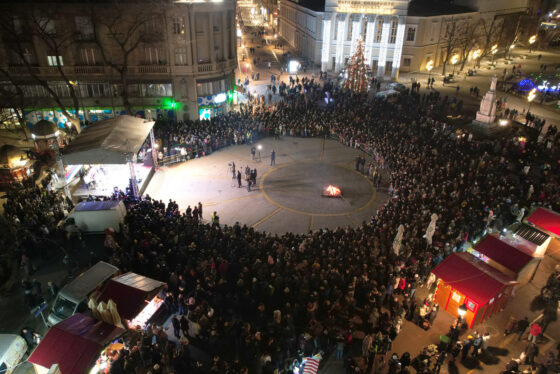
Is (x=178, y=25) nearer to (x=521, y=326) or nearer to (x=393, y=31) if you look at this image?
(x=393, y=31)

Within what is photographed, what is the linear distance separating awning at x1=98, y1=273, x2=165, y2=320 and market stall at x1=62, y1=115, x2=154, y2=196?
9857 mm

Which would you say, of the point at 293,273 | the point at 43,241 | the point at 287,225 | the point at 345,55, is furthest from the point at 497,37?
the point at 43,241

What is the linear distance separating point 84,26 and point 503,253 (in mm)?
35821

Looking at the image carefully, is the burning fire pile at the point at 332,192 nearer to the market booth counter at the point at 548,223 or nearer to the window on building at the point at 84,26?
the market booth counter at the point at 548,223

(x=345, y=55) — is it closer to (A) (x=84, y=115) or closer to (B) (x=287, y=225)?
(A) (x=84, y=115)

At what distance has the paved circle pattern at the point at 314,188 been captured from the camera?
25.4m

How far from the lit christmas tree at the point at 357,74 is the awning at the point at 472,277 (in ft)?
79.3

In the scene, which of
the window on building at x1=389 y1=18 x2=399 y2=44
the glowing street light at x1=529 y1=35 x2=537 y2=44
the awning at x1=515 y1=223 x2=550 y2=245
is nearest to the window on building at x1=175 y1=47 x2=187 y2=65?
the awning at x1=515 y1=223 x2=550 y2=245

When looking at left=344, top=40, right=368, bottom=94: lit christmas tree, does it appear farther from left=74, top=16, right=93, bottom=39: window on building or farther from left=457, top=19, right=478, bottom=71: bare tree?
left=457, top=19, right=478, bottom=71: bare tree

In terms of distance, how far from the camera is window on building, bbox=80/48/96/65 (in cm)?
3484

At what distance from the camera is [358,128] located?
34.8 m

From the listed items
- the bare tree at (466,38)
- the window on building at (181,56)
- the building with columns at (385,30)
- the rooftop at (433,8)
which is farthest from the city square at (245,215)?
the rooftop at (433,8)

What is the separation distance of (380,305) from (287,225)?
8169 mm

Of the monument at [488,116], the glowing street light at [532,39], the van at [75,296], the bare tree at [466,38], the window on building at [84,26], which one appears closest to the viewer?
the van at [75,296]
